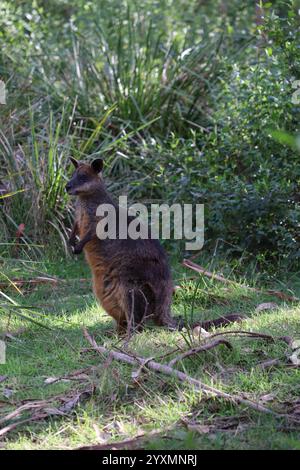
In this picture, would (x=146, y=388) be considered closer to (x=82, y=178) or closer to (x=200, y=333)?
(x=200, y=333)

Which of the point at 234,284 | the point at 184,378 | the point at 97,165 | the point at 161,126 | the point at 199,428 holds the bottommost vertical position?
the point at 199,428

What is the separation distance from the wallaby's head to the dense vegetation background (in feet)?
2.89

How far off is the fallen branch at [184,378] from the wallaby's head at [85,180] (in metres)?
1.68

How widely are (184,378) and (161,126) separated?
532cm

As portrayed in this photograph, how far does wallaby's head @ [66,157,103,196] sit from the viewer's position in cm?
639

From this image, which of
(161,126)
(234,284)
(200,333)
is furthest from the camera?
(161,126)

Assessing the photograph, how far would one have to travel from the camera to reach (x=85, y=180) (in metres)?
6.45

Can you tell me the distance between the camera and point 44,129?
8.66m

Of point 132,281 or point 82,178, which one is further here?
point 82,178

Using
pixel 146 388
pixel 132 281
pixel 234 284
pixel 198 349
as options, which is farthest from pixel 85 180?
pixel 146 388

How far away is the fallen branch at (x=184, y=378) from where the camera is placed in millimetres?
4102

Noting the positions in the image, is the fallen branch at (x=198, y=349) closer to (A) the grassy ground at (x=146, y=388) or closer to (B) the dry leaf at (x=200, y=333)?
(A) the grassy ground at (x=146, y=388)

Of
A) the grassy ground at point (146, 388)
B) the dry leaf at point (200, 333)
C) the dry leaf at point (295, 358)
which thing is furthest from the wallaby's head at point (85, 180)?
the dry leaf at point (295, 358)
